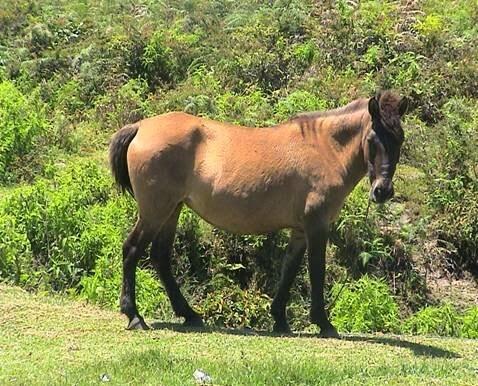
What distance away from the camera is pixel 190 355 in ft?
24.3

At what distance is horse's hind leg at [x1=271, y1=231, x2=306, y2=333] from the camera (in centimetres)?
919

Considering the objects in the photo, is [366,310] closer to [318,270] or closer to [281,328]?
[281,328]

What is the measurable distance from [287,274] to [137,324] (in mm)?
1769

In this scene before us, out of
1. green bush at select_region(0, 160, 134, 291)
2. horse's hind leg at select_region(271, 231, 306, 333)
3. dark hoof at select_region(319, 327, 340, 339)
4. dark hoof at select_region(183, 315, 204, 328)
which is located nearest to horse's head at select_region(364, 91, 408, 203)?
horse's hind leg at select_region(271, 231, 306, 333)

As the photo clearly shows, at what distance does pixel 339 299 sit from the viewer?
11883 mm

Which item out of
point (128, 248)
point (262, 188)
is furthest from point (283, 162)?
point (128, 248)

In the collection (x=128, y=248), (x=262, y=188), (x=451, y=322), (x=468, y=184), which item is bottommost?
(x=451, y=322)

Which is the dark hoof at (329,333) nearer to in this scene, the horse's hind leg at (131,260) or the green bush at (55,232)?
the horse's hind leg at (131,260)

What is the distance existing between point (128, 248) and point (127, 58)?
11.7 meters

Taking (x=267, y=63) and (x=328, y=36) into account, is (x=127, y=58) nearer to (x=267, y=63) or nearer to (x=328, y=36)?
(x=267, y=63)

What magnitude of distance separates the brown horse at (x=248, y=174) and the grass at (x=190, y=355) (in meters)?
0.56

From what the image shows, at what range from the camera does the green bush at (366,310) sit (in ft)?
37.0

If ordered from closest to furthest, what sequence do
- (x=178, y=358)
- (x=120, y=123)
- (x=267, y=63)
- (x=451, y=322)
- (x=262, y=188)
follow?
(x=178, y=358), (x=262, y=188), (x=451, y=322), (x=120, y=123), (x=267, y=63)

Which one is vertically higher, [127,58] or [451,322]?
[127,58]
